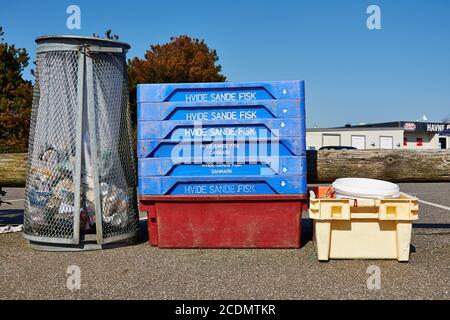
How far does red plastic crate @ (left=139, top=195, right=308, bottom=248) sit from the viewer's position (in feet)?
16.3

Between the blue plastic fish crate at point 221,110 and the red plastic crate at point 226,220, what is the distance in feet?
2.58

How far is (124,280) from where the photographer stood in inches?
157

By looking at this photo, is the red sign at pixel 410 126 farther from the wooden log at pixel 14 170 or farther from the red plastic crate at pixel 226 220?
the wooden log at pixel 14 170

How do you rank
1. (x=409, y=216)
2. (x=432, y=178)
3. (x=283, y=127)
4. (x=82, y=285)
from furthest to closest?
1. (x=432, y=178)
2. (x=283, y=127)
3. (x=409, y=216)
4. (x=82, y=285)

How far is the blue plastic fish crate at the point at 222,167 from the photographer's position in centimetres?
486

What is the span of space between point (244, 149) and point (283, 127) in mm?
434

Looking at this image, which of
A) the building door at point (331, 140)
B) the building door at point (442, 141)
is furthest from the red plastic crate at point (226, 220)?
the building door at point (442, 141)

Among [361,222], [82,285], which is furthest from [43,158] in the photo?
[361,222]

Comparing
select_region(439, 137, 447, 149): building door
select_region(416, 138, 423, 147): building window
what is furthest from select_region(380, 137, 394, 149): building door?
select_region(439, 137, 447, 149): building door

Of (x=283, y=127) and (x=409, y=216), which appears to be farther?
(x=283, y=127)

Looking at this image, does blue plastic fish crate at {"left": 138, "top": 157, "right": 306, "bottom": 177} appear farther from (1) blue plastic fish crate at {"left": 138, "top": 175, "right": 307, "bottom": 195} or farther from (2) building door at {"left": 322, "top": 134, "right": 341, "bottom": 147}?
(2) building door at {"left": 322, "top": 134, "right": 341, "bottom": 147}

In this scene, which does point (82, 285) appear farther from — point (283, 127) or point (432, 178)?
point (432, 178)
